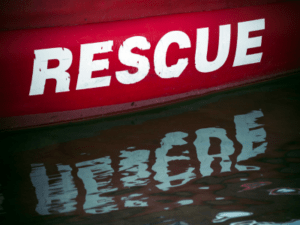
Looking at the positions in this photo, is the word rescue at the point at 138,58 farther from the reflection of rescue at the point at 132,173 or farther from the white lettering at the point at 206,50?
the reflection of rescue at the point at 132,173

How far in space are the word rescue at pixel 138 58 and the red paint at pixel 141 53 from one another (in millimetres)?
26

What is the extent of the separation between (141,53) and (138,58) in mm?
34

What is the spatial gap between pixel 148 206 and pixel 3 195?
615mm

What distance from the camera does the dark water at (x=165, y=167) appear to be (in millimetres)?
1408

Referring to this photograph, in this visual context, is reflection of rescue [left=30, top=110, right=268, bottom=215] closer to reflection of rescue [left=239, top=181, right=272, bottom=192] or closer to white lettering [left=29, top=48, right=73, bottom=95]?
reflection of rescue [left=239, top=181, right=272, bottom=192]

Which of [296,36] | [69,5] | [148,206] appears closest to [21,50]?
[69,5]

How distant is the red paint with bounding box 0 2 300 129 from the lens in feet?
6.49

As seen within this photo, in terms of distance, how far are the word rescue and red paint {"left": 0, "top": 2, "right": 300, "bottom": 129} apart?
0.03 meters

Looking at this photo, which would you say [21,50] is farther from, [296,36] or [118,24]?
[296,36]

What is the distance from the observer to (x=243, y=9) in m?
2.41

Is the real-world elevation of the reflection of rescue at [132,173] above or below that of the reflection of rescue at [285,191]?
above

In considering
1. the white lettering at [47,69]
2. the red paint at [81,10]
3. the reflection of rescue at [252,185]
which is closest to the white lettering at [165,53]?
the red paint at [81,10]

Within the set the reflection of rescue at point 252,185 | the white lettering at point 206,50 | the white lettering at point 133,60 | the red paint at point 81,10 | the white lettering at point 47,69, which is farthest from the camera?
the white lettering at point 206,50

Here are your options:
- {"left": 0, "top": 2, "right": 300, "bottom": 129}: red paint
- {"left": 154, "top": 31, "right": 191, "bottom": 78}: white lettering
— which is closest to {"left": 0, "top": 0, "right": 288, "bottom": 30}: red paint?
{"left": 0, "top": 2, "right": 300, "bottom": 129}: red paint
